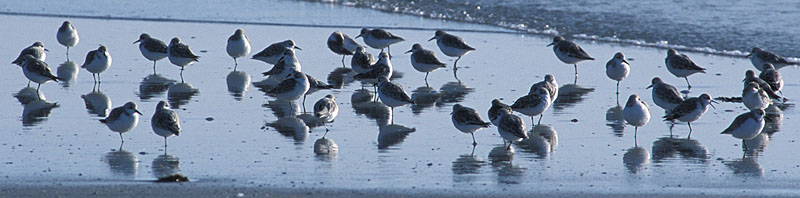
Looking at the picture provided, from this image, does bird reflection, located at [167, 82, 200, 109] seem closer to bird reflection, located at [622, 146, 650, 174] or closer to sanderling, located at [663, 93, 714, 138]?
bird reflection, located at [622, 146, 650, 174]

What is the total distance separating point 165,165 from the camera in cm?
928

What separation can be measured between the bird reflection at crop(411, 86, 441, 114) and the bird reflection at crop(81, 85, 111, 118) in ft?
10.5

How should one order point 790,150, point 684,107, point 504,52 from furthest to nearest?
point 504,52 < point 684,107 < point 790,150

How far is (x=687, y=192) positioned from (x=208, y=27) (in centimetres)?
1377

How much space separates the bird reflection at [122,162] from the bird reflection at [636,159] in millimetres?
3858

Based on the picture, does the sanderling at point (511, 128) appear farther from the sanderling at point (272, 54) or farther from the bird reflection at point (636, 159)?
the sanderling at point (272, 54)

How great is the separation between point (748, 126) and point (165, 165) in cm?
494

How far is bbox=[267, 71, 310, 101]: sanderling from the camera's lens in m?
12.5

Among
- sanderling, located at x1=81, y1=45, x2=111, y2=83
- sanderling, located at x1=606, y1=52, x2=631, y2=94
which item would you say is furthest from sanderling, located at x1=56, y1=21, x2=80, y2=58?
sanderling, located at x1=606, y1=52, x2=631, y2=94

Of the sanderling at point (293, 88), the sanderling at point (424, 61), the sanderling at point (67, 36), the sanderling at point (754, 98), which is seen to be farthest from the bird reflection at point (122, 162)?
the sanderling at point (67, 36)

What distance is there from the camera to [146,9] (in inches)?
922

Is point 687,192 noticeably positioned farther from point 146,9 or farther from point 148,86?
point 146,9

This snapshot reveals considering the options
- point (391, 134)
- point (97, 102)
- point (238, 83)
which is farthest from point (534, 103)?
point (97, 102)

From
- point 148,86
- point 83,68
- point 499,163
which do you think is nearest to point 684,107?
point 499,163
